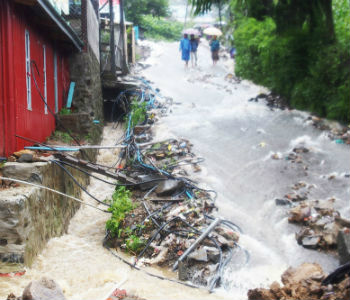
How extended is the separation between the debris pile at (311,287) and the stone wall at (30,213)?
321cm

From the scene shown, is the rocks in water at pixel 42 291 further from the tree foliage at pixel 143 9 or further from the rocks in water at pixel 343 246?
the tree foliage at pixel 143 9

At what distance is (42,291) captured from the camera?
380cm

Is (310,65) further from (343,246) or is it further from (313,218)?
(343,246)

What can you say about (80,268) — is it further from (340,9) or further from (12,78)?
(340,9)

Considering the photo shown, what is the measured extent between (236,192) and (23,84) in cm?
470

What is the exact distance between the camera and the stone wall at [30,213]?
5.43 metres

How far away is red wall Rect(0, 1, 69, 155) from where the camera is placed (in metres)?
6.70

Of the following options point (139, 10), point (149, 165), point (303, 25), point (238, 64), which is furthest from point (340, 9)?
point (139, 10)

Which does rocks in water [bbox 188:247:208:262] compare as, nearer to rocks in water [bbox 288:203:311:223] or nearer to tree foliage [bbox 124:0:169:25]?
rocks in water [bbox 288:203:311:223]

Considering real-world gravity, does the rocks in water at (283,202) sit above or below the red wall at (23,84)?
below

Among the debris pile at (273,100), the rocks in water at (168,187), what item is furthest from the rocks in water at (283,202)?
the debris pile at (273,100)

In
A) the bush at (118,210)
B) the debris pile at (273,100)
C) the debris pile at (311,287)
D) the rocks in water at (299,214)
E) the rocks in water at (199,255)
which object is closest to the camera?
the debris pile at (311,287)

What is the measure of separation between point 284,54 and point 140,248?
345 inches

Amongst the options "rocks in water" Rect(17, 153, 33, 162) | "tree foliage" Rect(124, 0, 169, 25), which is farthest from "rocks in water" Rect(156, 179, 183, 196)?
"tree foliage" Rect(124, 0, 169, 25)
